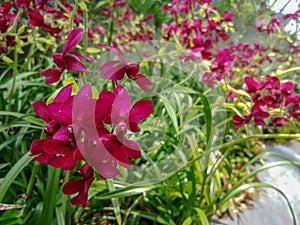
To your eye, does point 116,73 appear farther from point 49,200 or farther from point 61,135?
point 49,200

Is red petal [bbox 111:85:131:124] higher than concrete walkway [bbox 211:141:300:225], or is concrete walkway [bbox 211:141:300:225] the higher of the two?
red petal [bbox 111:85:131:124]

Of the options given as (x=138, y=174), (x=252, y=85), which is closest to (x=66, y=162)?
(x=252, y=85)

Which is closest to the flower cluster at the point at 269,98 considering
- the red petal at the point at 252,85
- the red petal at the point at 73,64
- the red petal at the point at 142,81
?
the red petal at the point at 252,85

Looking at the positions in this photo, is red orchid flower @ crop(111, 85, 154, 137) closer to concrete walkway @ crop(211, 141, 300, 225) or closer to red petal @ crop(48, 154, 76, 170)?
red petal @ crop(48, 154, 76, 170)

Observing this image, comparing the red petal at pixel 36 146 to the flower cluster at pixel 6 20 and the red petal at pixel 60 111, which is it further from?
the flower cluster at pixel 6 20

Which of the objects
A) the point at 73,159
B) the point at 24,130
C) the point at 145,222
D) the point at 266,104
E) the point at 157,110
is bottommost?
the point at 145,222

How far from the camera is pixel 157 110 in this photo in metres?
1.50

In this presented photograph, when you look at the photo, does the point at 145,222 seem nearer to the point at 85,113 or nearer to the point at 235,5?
the point at 85,113

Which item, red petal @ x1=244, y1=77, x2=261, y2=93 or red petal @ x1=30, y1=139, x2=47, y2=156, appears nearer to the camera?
red petal @ x1=30, y1=139, x2=47, y2=156

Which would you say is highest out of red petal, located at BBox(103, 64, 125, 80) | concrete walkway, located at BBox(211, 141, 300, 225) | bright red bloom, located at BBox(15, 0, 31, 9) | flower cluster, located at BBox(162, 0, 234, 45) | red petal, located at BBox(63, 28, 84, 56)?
flower cluster, located at BBox(162, 0, 234, 45)

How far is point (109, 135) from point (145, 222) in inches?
29.2

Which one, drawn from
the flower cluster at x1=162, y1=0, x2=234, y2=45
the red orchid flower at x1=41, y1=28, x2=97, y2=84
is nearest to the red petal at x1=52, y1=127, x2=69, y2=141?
the red orchid flower at x1=41, y1=28, x2=97, y2=84

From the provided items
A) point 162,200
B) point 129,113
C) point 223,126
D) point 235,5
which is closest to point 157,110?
point 223,126

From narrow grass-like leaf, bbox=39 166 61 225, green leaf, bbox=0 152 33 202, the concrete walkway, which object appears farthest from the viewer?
the concrete walkway
